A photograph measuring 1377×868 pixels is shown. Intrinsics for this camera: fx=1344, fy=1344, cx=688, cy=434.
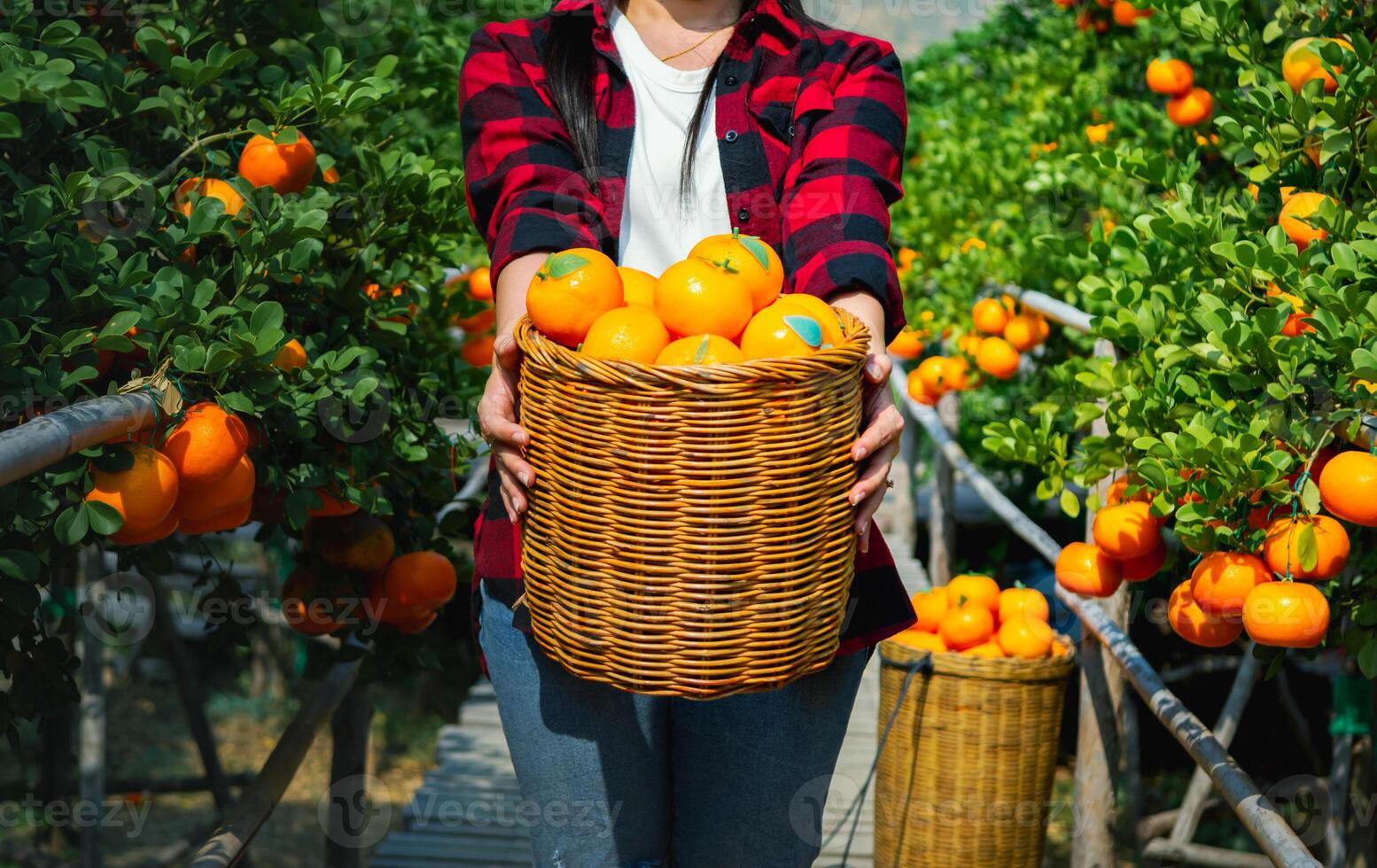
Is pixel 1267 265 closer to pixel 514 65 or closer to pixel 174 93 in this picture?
pixel 514 65

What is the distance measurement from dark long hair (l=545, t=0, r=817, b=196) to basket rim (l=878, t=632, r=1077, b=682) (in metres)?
1.51

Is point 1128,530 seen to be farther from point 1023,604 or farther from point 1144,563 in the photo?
point 1023,604

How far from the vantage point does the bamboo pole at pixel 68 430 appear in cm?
128

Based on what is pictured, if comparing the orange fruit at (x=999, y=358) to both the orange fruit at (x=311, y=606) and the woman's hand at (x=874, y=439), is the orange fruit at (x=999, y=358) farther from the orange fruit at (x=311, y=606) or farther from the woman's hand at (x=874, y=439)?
the woman's hand at (x=874, y=439)

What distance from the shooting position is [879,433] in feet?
4.60

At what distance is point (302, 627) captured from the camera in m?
2.27

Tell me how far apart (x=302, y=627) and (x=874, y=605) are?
112 centimetres

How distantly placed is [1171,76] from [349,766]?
2.41 m

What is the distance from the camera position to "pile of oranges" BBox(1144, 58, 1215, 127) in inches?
120

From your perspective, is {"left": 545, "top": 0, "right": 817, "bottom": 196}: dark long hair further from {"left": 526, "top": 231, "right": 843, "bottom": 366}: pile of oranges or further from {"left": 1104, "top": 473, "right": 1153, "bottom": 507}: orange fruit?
{"left": 1104, "top": 473, "right": 1153, "bottom": 507}: orange fruit

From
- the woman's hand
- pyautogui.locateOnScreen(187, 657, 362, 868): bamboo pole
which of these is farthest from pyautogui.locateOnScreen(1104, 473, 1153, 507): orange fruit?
pyautogui.locateOnScreen(187, 657, 362, 868): bamboo pole

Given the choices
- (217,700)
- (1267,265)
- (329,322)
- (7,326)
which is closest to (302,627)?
(329,322)

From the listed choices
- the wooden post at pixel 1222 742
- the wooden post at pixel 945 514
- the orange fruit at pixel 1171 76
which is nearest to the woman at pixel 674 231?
the orange fruit at pixel 1171 76

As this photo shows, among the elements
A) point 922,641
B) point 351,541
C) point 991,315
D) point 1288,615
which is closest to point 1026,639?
point 922,641
